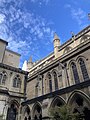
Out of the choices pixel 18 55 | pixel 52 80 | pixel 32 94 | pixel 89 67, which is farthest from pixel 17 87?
pixel 89 67

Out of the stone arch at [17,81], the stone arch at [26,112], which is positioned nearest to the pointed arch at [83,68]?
the stone arch at [26,112]

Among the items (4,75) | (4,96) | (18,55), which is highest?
(18,55)

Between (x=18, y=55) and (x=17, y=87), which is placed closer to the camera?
(x=17, y=87)

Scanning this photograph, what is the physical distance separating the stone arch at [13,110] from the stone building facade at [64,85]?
52.7 inches

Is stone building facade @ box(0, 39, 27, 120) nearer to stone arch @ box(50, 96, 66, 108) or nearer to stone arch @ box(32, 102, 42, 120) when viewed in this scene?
stone arch @ box(32, 102, 42, 120)

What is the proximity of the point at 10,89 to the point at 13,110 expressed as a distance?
137 inches

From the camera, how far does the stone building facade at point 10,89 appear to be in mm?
18531

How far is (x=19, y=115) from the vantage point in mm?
20297

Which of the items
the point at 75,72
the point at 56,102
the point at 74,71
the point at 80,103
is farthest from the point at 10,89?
the point at 80,103

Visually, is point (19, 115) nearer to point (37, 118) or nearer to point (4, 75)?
point (37, 118)

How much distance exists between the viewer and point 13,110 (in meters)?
20.6

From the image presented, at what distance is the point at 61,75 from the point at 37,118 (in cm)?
653

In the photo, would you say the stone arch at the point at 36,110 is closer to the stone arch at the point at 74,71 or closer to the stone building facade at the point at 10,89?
the stone building facade at the point at 10,89

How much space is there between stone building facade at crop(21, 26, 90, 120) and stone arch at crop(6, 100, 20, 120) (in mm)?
1339
